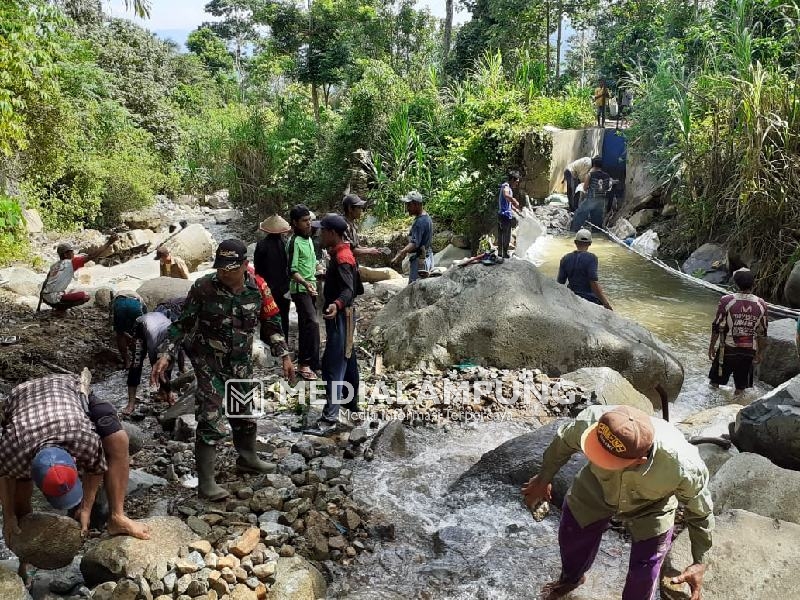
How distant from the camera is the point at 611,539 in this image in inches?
158

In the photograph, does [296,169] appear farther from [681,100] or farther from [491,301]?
[491,301]

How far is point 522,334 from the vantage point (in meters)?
6.49

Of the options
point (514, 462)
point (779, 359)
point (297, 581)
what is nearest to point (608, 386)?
point (514, 462)

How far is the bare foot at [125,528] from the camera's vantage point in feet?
10.8

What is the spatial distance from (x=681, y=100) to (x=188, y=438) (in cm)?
1097

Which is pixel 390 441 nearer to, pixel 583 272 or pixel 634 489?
pixel 634 489

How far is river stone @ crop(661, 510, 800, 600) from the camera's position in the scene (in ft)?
10.2

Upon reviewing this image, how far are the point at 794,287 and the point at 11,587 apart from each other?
359 inches

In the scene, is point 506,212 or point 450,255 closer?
point 506,212

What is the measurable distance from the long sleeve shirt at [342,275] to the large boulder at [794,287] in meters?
6.56

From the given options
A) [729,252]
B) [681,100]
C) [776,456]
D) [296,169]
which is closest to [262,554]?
[776,456]

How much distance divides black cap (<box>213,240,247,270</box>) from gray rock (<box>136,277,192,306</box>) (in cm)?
514

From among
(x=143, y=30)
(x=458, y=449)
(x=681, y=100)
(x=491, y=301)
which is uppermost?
(x=143, y=30)

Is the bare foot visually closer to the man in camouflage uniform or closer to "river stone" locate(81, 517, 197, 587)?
"river stone" locate(81, 517, 197, 587)
